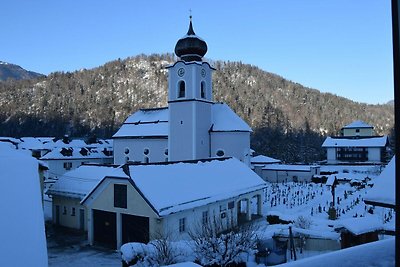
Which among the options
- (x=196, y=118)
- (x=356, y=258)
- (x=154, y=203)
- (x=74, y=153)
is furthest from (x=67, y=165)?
(x=356, y=258)

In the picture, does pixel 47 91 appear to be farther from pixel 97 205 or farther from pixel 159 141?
pixel 97 205

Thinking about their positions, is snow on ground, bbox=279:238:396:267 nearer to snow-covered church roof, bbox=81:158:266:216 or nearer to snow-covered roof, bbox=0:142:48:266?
snow-covered roof, bbox=0:142:48:266

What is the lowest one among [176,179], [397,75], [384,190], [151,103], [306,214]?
[306,214]

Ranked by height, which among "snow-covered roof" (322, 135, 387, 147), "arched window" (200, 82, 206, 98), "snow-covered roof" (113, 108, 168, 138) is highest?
"arched window" (200, 82, 206, 98)

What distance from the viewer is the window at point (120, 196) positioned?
1839 cm

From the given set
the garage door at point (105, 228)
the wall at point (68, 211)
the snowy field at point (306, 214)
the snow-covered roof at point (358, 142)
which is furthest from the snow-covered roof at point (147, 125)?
the snow-covered roof at point (358, 142)

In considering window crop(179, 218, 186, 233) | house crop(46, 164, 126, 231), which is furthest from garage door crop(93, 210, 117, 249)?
window crop(179, 218, 186, 233)

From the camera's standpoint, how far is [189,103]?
3375 centimetres

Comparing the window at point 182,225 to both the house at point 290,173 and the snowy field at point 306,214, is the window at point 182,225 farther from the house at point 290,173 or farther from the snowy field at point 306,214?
the house at point 290,173

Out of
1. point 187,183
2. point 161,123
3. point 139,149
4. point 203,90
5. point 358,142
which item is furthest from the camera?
point 358,142

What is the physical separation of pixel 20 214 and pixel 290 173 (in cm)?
4012

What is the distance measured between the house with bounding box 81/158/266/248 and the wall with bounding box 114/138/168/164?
50.8 feet

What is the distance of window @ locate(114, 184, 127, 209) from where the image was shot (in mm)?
18391

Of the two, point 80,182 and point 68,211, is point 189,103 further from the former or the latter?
point 68,211
